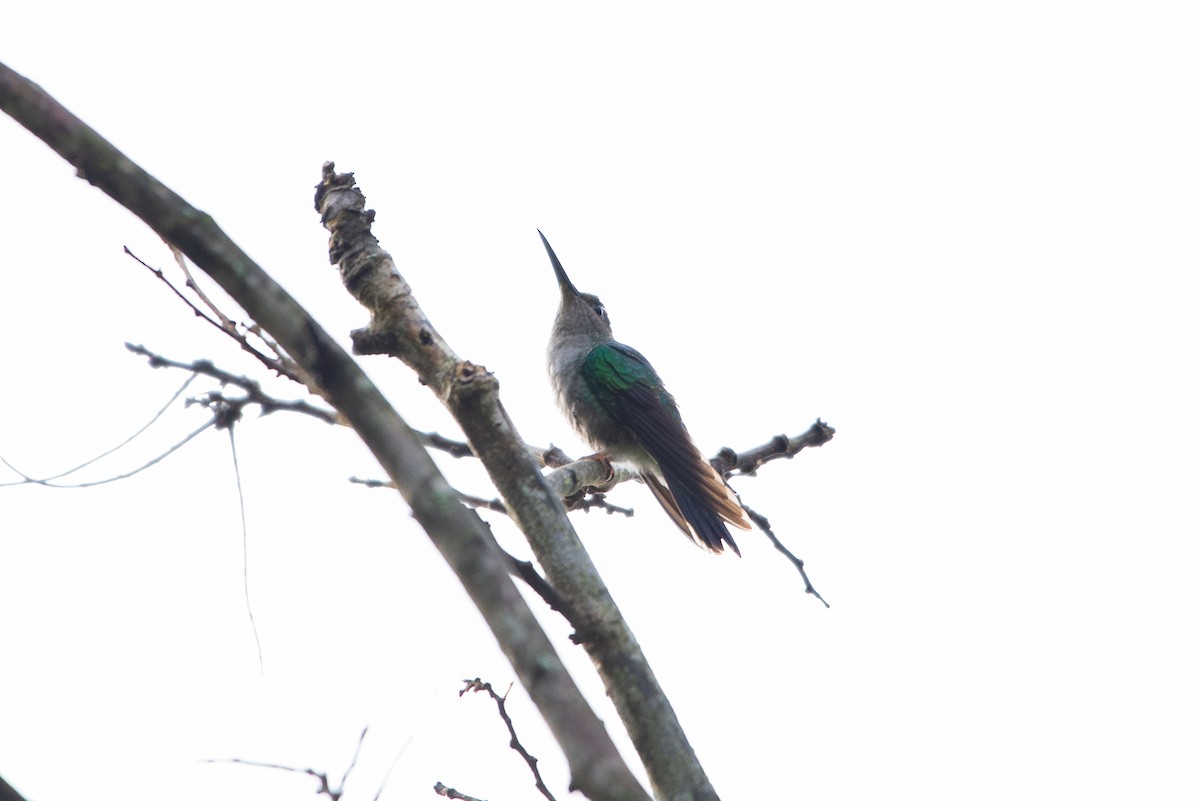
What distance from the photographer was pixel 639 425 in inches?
327

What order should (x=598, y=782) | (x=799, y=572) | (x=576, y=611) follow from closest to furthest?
1. (x=598, y=782)
2. (x=576, y=611)
3. (x=799, y=572)

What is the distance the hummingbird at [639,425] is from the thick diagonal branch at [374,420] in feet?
16.2

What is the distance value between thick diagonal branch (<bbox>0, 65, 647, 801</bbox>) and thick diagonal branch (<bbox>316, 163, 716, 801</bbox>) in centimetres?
62

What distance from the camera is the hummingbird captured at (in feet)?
24.3

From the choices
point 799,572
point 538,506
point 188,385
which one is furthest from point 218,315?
point 799,572

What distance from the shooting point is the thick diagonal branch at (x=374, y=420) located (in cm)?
167

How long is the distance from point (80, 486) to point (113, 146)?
4.64ft

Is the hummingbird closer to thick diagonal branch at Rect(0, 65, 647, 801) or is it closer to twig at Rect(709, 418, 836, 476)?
twig at Rect(709, 418, 836, 476)

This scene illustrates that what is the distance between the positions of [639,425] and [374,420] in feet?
21.2

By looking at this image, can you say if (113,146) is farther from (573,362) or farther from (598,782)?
(573,362)

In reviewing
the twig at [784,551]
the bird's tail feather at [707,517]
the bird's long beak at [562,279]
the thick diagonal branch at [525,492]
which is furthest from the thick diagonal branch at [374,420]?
the bird's long beak at [562,279]

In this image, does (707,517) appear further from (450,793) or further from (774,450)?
(450,793)

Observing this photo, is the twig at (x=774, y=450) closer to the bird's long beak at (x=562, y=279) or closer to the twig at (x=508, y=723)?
the twig at (x=508, y=723)

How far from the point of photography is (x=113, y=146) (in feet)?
6.73
